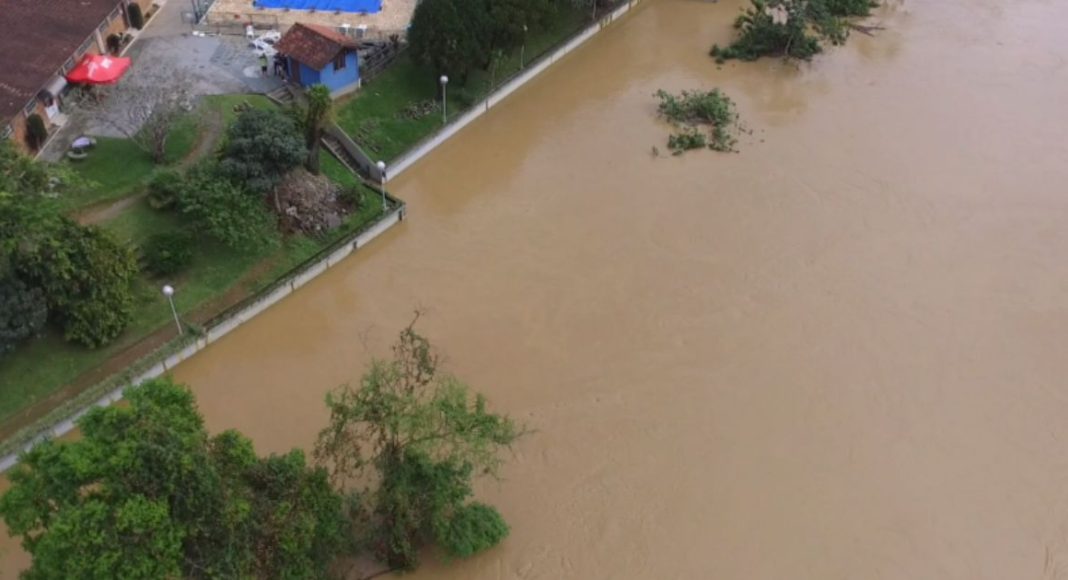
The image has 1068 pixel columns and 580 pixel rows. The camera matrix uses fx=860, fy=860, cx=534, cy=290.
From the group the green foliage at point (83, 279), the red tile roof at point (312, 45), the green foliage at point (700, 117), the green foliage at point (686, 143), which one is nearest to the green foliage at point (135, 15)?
the red tile roof at point (312, 45)

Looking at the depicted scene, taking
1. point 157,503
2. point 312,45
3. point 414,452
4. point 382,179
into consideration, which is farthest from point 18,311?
point 312,45

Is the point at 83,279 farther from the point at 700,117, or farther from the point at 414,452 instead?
the point at 700,117

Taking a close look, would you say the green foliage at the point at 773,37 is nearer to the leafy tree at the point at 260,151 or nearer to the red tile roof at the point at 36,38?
the leafy tree at the point at 260,151

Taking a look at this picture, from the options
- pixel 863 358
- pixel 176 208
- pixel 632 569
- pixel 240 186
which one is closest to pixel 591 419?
pixel 632 569

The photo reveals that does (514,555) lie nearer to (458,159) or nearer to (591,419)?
(591,419)

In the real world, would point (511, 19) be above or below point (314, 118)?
above
